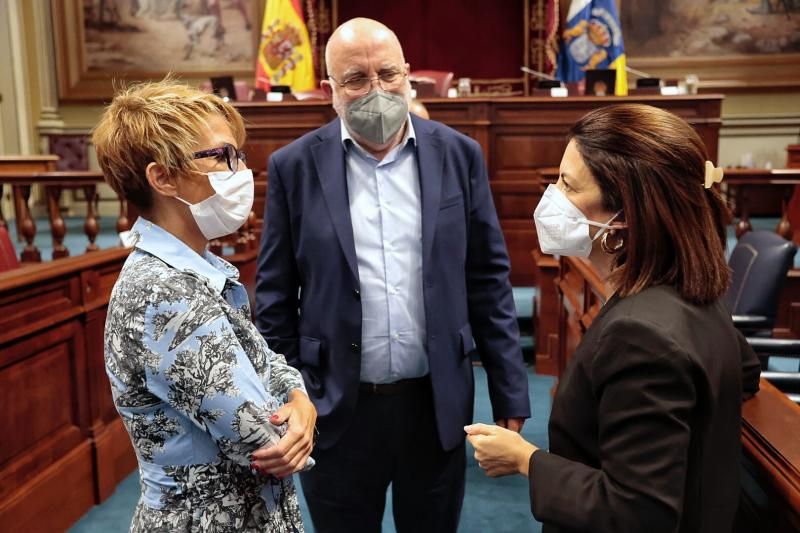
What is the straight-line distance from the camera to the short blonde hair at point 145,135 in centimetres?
128

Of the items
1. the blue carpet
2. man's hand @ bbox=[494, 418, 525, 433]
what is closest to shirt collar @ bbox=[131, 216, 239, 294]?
man's hand @ bbox=[494, 418, 525, 433]

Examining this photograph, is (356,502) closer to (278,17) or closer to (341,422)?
(341,422)

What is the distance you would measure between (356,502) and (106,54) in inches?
414

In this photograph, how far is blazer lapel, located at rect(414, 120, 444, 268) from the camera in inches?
70.8

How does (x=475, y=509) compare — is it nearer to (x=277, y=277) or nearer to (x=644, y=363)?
(x=277, y=277)

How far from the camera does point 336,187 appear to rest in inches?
72.2

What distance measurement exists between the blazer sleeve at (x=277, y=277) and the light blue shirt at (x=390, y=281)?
194 millimetres

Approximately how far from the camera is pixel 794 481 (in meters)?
1.19

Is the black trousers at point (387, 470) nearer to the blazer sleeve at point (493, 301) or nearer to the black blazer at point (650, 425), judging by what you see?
the blazer sleeve at point (493, 301)

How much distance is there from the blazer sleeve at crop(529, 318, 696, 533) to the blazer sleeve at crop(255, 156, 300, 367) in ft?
3.37

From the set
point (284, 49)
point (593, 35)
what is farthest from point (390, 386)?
point (284, 49)

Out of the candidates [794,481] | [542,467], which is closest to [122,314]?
[542,467]

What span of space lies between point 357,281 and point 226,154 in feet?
1.76

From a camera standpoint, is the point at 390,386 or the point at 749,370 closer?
the point at 749,370
